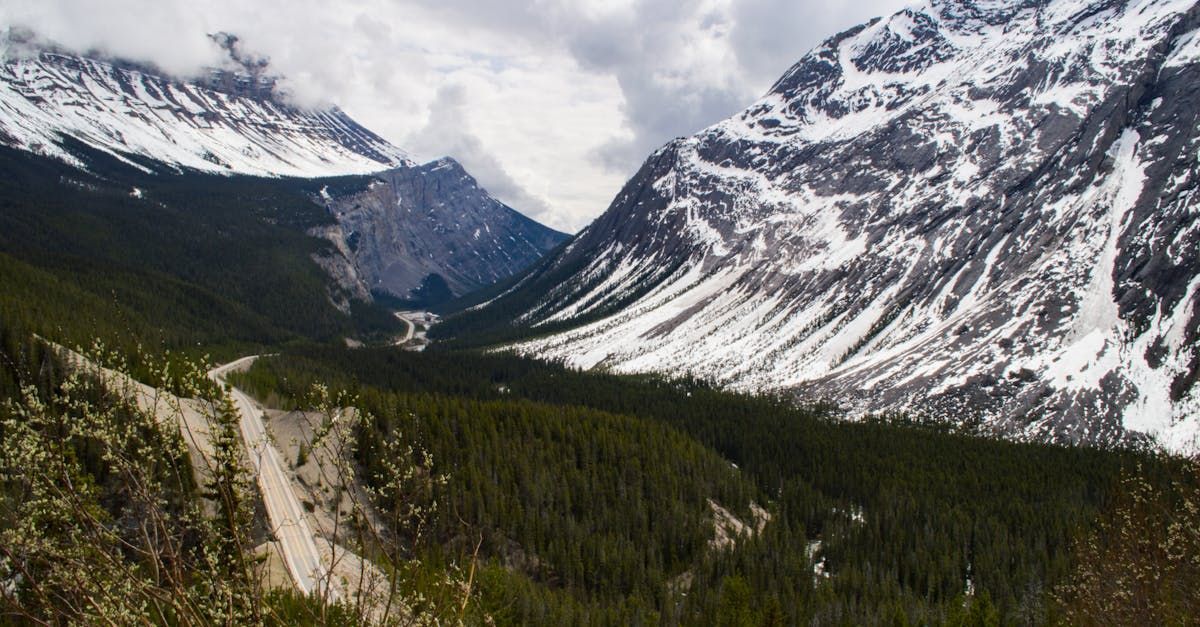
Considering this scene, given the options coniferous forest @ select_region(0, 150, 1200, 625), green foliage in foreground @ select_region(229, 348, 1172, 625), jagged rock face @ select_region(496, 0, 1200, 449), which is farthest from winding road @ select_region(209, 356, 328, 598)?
jagged rock face @ select_region(496, 0, 1200, 449)

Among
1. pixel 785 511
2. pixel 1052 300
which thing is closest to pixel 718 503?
pixel 785 511

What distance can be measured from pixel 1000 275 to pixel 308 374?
494 ft

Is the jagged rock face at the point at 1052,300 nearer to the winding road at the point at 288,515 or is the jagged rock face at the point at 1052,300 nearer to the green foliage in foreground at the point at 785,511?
the green foliage in foreground at the point at 785,511

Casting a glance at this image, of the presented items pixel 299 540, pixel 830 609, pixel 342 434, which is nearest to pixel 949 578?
pixel 830 609

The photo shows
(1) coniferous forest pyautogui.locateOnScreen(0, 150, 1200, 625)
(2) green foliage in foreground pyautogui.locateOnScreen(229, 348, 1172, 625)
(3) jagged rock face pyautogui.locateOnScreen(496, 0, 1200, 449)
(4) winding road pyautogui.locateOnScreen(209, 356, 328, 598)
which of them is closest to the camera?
(4) winding road pyautogui.locateOnScreen(209, 356, 328, 598)

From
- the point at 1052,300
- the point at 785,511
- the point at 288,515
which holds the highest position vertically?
the point at 1052,300

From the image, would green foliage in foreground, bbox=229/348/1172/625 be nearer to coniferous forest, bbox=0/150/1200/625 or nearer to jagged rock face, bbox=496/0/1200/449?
coniferous forest, bbox=0/150/1200/625

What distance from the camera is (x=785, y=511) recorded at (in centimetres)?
8725

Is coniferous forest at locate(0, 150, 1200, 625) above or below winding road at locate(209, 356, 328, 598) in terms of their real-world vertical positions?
below

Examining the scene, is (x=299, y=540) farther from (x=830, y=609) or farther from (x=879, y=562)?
(x=879, y=562)

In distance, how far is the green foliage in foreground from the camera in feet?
196

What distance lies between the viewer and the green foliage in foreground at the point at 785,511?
5975cm

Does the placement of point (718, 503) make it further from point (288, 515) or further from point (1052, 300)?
point (1052, 300)

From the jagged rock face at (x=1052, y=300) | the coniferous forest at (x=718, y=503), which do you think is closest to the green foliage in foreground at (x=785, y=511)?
the coniferous forest at (x=718, y=503)
